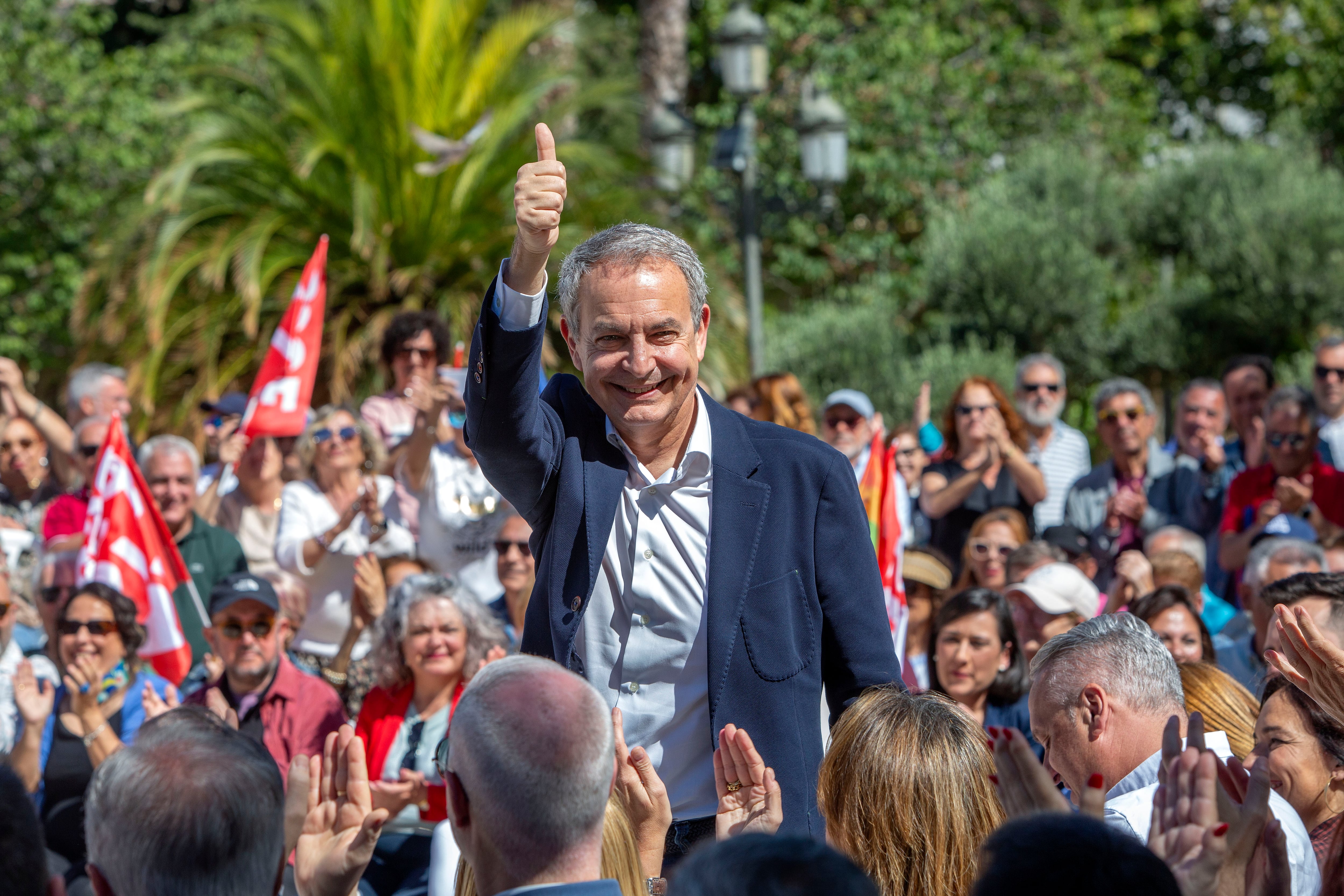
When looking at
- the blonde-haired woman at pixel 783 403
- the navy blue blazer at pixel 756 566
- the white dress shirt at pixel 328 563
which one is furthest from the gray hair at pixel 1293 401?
the navy blue blazer at pixel 756 566

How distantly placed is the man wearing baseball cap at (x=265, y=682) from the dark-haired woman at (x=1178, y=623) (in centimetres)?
290

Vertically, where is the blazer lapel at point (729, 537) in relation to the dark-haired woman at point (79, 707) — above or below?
above

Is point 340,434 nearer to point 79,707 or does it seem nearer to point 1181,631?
point 79,707

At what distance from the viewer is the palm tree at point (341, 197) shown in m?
12.3

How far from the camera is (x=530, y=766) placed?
2.02m

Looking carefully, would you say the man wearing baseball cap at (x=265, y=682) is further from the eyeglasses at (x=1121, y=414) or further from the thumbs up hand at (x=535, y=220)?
the eyeglasses at (x=1121, y=414)

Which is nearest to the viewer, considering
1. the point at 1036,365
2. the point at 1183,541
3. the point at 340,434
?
the point at 1183,541

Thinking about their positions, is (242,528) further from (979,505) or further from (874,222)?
(874,222)

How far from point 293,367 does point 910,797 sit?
4896mm

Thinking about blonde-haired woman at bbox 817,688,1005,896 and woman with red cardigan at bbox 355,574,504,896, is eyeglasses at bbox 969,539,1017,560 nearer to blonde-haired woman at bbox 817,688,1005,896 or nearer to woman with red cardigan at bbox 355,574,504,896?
woman with red cardigan at bbox 355,574,504,896

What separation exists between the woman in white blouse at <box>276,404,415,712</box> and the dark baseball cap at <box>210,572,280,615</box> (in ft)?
2.06

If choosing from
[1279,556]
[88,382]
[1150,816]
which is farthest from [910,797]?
[88,382]

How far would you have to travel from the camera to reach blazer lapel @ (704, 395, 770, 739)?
2811 mm

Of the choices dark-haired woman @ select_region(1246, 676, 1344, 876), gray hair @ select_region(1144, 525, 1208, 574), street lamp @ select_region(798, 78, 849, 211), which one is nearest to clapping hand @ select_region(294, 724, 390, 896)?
dark-haired woman @ select_region(1246, 676, 1344, 876)
